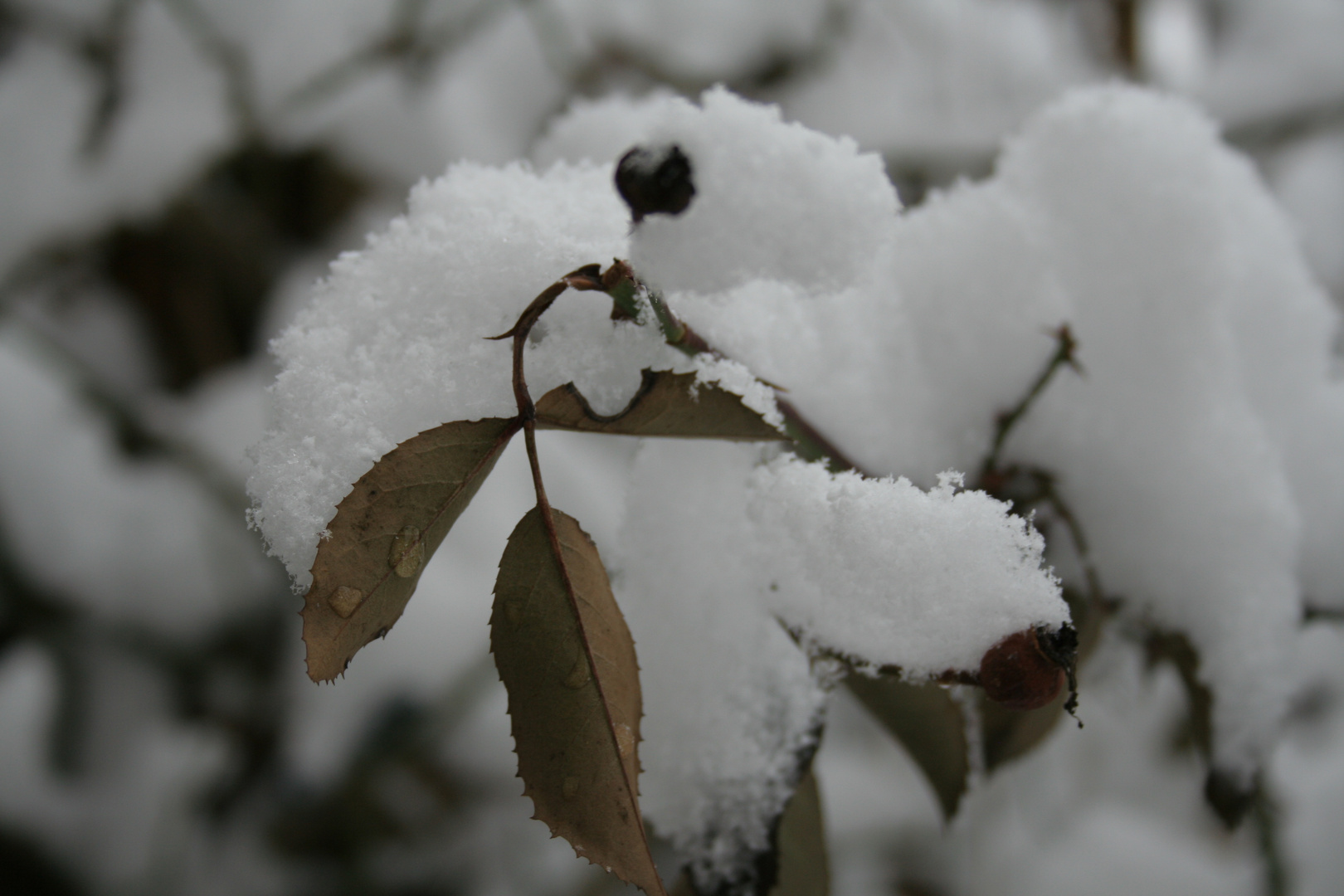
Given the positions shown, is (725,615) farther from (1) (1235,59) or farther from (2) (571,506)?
(1) (1235,59)

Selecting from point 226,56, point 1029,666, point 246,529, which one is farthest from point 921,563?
point 226,56

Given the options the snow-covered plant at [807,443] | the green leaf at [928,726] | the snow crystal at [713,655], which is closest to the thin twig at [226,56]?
the snow-covered plant at [807,443]

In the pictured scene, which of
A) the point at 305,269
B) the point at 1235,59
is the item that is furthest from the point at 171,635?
the point at 1235,59

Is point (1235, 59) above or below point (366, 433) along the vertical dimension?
above

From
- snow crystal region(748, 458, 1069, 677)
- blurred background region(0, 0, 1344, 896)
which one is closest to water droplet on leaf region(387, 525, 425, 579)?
snow crystal region(748, 458, 1069, 677)

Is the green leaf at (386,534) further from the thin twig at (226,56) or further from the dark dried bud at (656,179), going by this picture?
the thin twig at (226,56)

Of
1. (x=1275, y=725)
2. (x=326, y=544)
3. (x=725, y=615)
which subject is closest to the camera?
(x=326, y=544)

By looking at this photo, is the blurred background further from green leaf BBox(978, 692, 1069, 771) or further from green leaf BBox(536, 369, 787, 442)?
green leaf BBox(536, 369, 787, 442)
